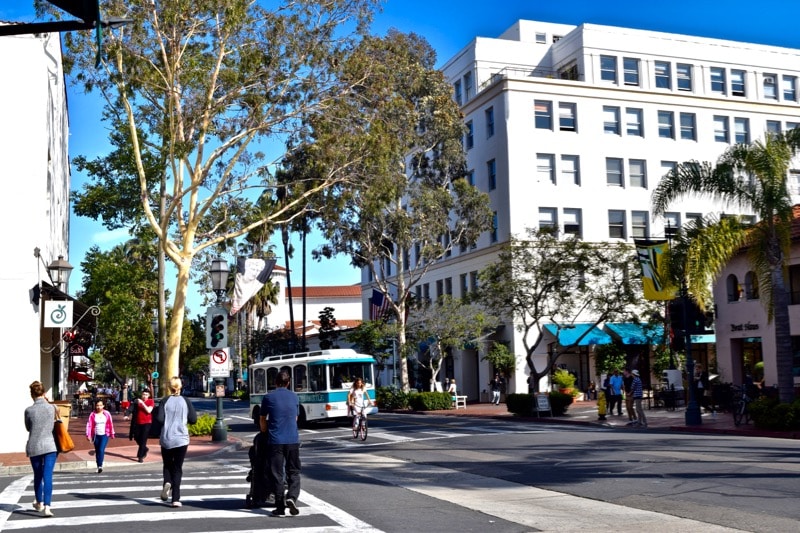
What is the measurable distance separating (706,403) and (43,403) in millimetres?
25544

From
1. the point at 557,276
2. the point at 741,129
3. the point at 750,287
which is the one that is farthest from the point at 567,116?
the point at 750,287

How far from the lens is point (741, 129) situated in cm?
5622

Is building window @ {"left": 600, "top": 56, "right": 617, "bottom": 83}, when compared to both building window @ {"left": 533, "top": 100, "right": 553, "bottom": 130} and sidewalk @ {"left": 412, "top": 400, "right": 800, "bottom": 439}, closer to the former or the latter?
building window @ {"left": 533, "top": 100, "right": 553, "bottom": 130}

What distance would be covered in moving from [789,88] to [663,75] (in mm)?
9884

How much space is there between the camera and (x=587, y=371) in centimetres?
5147

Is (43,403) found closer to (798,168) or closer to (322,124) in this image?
(322,124)

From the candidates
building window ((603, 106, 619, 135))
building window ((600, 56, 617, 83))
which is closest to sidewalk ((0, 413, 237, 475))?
building window ((603, 106, 619, 135))

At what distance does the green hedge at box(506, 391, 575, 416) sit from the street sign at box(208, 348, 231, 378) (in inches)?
534

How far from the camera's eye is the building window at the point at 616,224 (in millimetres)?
52719

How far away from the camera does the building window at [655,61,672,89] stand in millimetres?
54969

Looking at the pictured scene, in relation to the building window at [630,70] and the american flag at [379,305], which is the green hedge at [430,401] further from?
the building window at [630,70]

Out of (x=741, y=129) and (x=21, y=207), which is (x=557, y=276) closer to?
(x=21, y=207)

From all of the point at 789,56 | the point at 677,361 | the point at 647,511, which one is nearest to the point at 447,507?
the point at 647,511

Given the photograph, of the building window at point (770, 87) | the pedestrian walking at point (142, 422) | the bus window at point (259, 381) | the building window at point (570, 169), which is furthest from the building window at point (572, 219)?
the pedestrian walking at point (142, 422)
